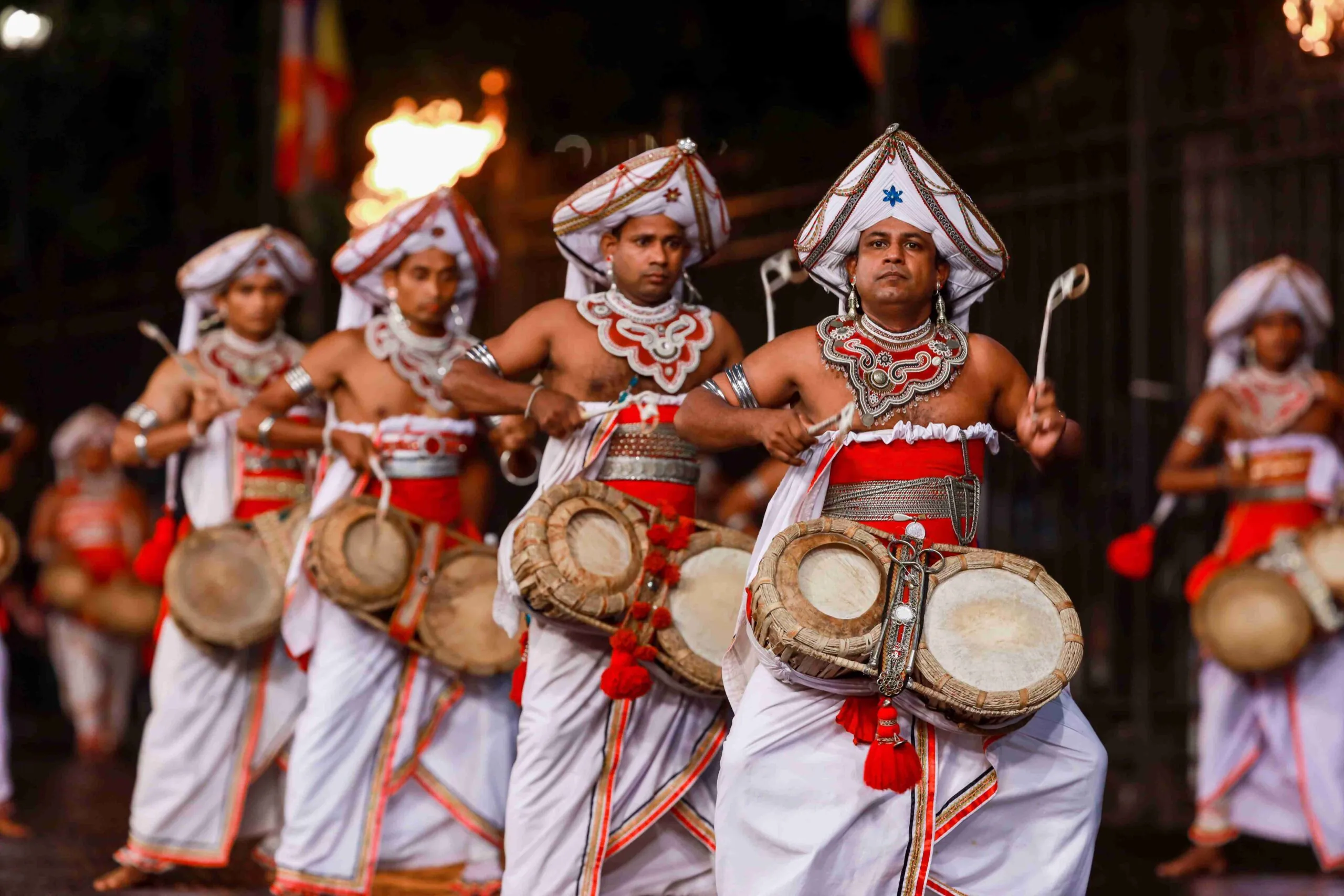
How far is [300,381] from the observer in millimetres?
6379

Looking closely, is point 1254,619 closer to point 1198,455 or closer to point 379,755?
point 1198,455

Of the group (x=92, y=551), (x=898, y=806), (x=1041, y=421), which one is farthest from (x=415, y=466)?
(x=92, y=551)

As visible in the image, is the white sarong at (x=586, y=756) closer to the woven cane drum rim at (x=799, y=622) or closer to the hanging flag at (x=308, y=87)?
the woven cane drum rim at (x=799, y=622)

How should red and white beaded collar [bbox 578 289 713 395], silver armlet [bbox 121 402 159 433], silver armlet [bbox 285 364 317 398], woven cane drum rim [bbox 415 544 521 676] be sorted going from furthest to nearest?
silver armlet [bbox 121 402 159 433], silver armlet [bbox 285 364 317 398], woven cane drum rim [bbox 415 544 521 676], red and white beaded collar [bbox 578 289 713 395]

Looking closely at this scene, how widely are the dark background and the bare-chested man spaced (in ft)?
7.44

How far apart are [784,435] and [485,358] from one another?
4.84ft

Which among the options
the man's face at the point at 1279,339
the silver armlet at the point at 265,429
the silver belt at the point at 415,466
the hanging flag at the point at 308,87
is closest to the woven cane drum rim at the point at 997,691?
the silver belt at the point at 415,466

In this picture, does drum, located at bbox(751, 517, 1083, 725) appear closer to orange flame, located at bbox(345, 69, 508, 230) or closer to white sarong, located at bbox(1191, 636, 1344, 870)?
white sarong, located at bbox(1191, 636, 1344, 870)

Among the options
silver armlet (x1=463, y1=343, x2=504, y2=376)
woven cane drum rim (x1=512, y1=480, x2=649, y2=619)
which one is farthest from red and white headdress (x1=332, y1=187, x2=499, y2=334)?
woven cane drum rim (x1=512, y1=480, x2=649, y2=619)

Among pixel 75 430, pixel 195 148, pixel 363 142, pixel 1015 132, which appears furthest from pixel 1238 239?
pixel 195 148

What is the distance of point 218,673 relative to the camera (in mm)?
6957

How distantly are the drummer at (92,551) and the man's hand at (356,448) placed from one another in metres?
6.43

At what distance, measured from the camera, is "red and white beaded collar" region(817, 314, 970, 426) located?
4477 millimetres

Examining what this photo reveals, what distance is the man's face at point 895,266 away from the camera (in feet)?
14.6
